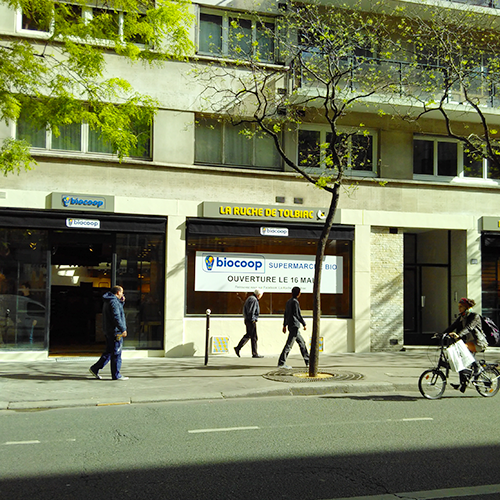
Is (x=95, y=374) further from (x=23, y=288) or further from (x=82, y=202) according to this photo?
(x=82, y=202)

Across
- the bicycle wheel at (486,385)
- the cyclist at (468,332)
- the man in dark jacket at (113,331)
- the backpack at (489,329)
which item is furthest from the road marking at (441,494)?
the man in dark jacket at (113,331)

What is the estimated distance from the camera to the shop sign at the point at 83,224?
49.9 feet

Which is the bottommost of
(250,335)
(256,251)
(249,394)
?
(249,394)

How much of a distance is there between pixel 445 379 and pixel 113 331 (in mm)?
5991

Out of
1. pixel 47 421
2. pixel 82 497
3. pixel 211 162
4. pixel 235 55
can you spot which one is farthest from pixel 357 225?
pixel 82 497

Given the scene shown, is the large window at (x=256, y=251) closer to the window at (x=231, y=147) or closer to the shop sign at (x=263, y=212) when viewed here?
the shop sign at (x=263, y=212)

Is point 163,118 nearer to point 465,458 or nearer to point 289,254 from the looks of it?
point 289,254

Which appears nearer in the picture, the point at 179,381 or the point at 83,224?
the point at 179,381

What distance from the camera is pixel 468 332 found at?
10.5 metres

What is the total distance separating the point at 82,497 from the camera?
522 centimetres

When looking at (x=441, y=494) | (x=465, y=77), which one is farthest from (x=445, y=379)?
(x=465, y=77)

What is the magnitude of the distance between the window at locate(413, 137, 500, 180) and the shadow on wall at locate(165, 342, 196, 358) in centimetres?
813

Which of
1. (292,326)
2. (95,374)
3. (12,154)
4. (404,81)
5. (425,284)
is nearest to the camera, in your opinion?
(12,154)

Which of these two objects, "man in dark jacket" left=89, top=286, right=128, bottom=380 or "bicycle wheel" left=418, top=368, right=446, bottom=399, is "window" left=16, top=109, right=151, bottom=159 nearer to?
"man in dark jacket" left=89, top=286, right=128, bottom=380
